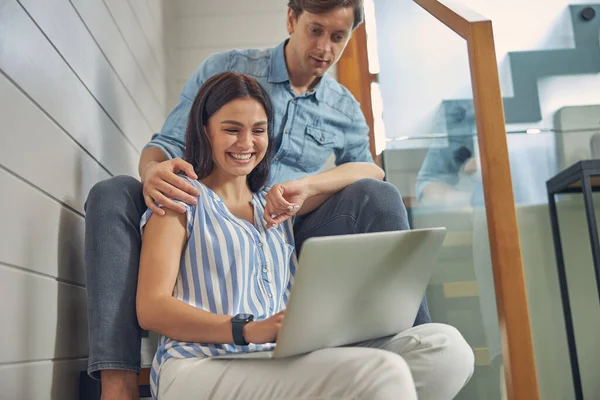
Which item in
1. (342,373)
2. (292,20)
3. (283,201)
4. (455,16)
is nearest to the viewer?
(342,373)

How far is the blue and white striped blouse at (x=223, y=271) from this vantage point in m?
1.08

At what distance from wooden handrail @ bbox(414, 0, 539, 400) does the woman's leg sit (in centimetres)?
46

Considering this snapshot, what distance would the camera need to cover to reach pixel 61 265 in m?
1.22

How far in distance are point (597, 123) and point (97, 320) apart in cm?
223

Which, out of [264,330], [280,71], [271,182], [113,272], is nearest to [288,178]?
[271,182]

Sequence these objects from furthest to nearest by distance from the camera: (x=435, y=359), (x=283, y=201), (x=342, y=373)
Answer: (x=283, y=201) → (x=435, y=359) → (x=342, y=373)

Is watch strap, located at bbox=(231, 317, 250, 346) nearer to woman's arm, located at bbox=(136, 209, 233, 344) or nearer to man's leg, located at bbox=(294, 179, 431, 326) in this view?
woman's arm, located at bbox=(136, 209, 233, 344)

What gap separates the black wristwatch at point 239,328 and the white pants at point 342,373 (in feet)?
0.10

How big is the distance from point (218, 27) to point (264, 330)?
77.1 inches

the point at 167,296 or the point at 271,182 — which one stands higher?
the point at 271,182

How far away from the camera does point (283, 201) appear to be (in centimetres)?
127

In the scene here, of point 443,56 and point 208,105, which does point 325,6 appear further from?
point 208,105

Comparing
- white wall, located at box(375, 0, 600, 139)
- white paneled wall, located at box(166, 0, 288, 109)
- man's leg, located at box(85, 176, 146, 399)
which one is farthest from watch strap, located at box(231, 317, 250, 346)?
white paneled wall, located at box(166, 0, 288, 109)

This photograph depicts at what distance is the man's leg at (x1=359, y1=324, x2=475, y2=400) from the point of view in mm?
1010
